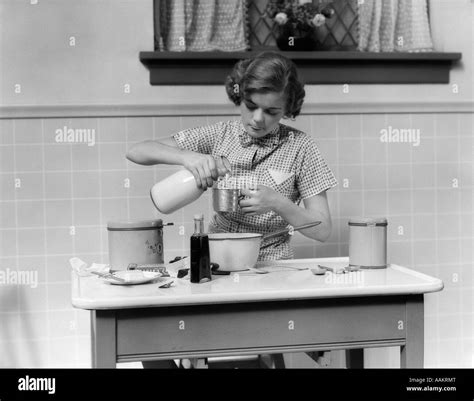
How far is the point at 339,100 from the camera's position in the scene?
9.04 feet

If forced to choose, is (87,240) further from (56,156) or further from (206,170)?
(206,170)

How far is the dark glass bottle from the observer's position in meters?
1.52

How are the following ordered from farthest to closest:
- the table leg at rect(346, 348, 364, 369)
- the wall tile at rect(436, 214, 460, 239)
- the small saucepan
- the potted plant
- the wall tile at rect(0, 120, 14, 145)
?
the wall tile at rect(436, 214, 460, 239) → the potted plant → the wall tile at rect(0, 120, 14, 145) → the table leg at rect(346, 348, 364, 369) → the small saucepan

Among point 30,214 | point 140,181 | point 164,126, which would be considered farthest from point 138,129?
point 30,214

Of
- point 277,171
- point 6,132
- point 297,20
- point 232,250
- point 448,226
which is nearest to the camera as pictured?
point 232,250

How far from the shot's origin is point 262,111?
1.97 meters

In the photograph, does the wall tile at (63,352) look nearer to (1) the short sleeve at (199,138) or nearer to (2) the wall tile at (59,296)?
(2) the wall tile at (59,296)

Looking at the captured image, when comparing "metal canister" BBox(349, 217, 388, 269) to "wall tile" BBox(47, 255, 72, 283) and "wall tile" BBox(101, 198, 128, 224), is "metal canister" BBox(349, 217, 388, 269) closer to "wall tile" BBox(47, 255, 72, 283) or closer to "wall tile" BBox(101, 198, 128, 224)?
"wall tile" BBox(101, 198, 128, 224)

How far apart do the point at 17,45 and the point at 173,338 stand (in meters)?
1.69

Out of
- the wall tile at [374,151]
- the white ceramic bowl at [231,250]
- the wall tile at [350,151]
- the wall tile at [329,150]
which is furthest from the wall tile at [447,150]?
the white ceramic bowl at [231,250]

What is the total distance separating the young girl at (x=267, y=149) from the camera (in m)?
1.97

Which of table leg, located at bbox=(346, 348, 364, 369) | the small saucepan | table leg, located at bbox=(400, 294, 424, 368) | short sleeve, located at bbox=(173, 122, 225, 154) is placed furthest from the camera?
short sleeve, located at bbox=(173, 122, 225, 154)

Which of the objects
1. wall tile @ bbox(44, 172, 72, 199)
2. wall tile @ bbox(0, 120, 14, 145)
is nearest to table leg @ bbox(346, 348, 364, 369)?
wall tile @ bbox(44, 172, 72, 199)

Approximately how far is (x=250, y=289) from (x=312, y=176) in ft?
2.55
